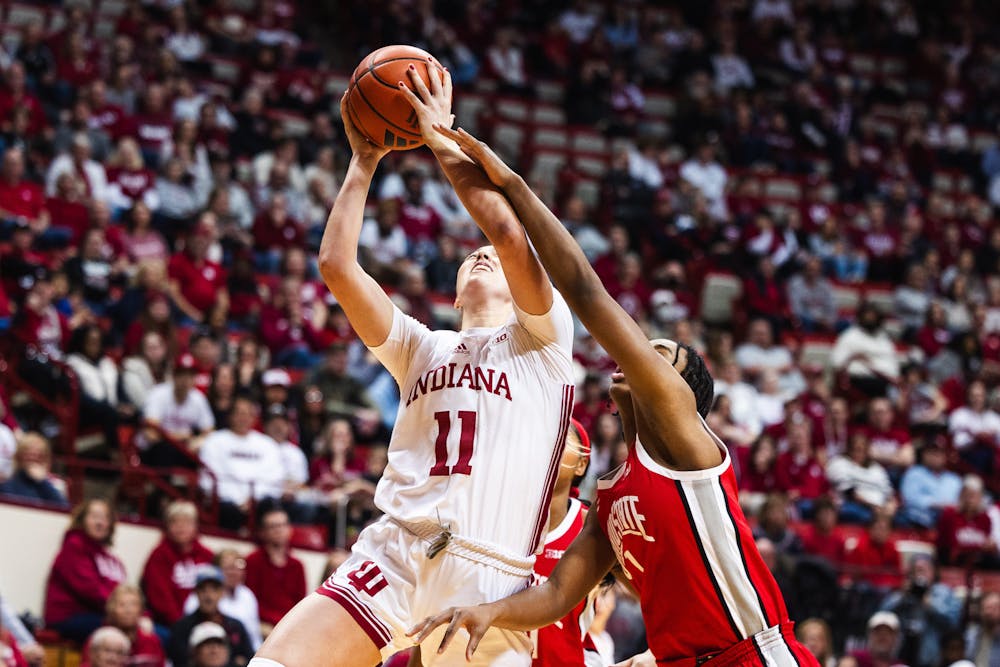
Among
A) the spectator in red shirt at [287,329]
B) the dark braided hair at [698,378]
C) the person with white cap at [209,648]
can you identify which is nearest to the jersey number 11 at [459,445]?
the dark braided hair at [698,378]

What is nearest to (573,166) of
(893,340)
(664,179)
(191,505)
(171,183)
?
(664,179)

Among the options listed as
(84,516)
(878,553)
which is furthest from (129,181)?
(878,553)

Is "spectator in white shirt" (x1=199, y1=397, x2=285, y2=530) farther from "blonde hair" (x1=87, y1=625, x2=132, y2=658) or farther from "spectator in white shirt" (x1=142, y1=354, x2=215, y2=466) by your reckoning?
"blonde hair" (x1=87, y1=625, x2=132, y2=658)

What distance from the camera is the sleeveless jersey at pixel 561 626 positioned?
5219 millimetres

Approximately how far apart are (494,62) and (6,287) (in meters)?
9.63

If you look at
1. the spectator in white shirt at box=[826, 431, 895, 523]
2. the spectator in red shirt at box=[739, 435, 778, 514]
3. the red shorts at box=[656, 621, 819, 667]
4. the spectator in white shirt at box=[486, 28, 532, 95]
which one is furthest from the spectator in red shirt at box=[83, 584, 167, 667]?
the spectator in white shirt at box=[486, 28, 532, 95]

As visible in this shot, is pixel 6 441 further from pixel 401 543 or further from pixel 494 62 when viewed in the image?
pixel 494 62

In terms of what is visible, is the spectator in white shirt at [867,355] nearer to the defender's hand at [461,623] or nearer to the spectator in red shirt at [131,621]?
the spectator in red shirt at [131,621]

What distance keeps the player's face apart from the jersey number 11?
54 cm

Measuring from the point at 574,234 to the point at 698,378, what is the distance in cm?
1183

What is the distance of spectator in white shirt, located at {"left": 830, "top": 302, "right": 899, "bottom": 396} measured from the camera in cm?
1528

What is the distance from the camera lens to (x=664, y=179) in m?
18.5

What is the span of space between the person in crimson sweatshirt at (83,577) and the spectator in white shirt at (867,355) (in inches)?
344

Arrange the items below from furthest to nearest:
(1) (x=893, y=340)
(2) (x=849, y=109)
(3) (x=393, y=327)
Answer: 1. (2) (x=849, y=109)
2. (1) (x=893, y=340)
3. (3) (x=393, y=327)
